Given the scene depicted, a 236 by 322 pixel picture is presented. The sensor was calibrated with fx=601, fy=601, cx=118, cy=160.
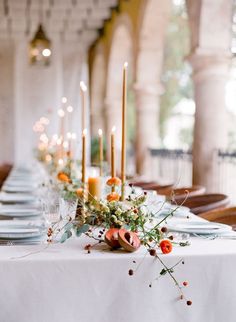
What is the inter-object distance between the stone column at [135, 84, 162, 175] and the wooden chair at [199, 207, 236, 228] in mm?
6461

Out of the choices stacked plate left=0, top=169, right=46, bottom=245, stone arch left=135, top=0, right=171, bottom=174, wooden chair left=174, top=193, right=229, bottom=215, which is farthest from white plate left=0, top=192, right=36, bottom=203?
stone arch left=135, top=0, right=171, bottom=174

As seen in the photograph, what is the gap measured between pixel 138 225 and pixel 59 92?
37.6ft

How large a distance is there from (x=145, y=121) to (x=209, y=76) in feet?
12.4

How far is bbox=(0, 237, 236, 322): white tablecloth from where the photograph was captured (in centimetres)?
190

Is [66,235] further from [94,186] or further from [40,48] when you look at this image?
[40,48]

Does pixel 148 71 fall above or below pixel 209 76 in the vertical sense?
above

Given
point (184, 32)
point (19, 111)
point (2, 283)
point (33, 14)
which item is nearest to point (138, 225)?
point (2, 283)

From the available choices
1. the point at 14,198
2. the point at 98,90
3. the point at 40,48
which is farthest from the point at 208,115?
the point at 98,90

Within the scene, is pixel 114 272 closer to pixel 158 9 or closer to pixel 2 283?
pixel 2 283

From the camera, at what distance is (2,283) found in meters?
1.88

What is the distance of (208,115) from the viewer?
21.0ft

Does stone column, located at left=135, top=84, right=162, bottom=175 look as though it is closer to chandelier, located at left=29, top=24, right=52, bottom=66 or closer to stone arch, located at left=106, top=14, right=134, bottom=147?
stone arch, located at left=106, top=14, right=134, bottom=147

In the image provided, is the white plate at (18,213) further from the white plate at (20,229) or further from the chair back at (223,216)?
the chair back at (223,216)

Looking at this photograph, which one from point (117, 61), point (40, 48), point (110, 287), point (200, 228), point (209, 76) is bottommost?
point (110, 287)
